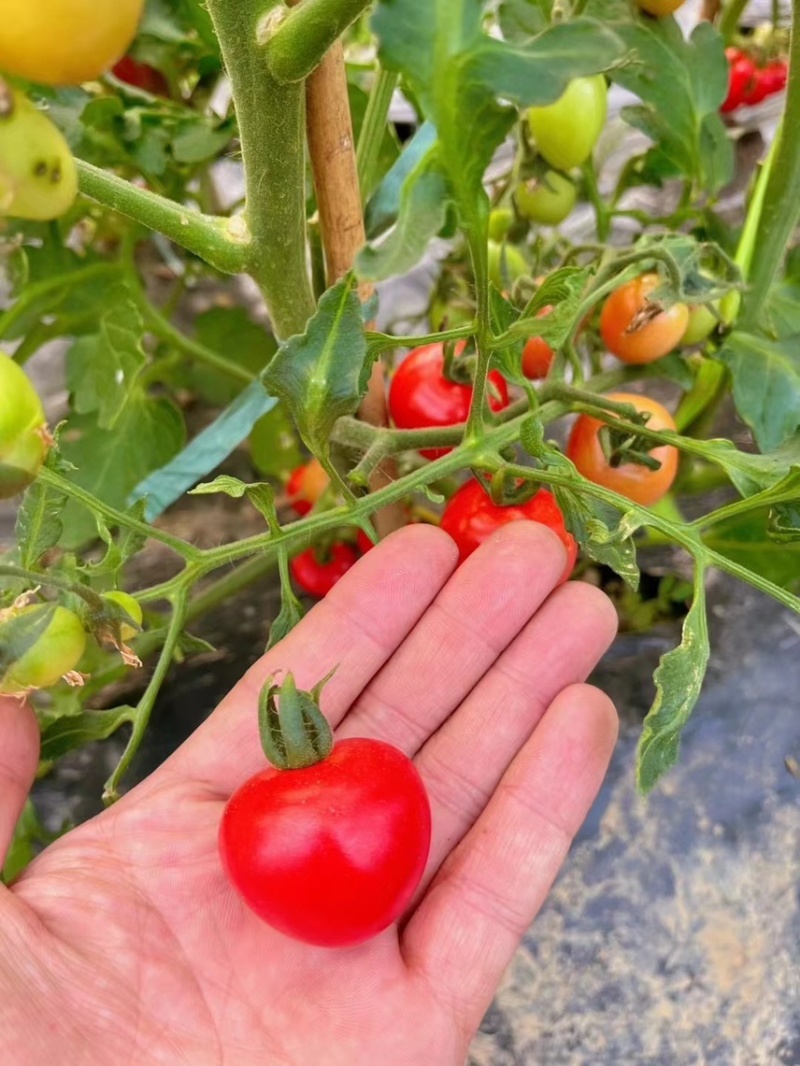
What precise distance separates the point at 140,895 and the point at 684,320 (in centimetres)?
64

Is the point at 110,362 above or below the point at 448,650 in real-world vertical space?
above

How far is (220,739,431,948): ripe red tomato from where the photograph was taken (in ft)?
1.66

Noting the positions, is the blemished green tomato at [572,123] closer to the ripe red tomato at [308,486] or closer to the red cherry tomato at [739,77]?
the ripe red tomato at [308,486]

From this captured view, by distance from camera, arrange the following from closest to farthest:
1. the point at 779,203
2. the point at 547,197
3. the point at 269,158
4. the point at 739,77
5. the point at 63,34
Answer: the point at 63,34
the point at 269,158
the point at 779,203
the point at 547,197
the point at 739,77

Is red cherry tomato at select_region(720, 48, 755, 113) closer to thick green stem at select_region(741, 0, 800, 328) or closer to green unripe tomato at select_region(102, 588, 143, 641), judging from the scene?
thick green stem at select_region(741, 0, 800, 328)

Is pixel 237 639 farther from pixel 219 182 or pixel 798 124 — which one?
pixel 219 182

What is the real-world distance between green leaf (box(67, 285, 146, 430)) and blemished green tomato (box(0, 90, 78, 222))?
453mm

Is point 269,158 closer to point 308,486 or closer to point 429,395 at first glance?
point 429,395

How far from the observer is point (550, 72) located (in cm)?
36

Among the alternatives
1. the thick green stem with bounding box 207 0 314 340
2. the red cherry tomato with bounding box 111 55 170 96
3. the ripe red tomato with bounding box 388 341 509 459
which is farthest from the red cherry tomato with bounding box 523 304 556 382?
the red cherry tomato with bounding box 111 55 170 96

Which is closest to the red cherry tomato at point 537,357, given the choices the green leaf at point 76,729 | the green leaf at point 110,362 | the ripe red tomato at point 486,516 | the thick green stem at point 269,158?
the ripe red tomato at point 486,516

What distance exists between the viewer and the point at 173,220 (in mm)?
566

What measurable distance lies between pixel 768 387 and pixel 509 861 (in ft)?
1.44

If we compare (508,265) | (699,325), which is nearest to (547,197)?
(508,265)
